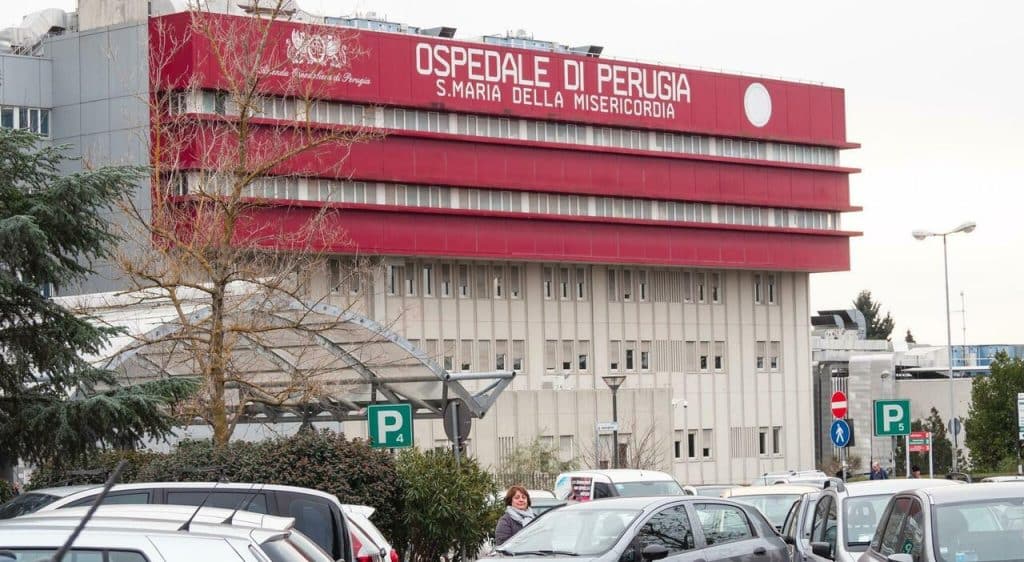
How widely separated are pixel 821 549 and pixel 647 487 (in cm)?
1275

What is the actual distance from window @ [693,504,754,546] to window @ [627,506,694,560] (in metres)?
0.27

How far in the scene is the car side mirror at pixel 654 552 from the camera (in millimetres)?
14977

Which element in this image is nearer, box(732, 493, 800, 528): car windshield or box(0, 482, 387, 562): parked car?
box(0, 482, 387, 562): parked car

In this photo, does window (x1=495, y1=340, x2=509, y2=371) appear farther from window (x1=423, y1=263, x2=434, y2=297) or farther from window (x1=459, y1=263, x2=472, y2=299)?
window (x1=423, y1=263, x2=434, y2=297)

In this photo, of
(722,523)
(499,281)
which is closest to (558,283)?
(499,281)

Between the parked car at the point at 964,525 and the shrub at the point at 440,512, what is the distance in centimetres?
1258

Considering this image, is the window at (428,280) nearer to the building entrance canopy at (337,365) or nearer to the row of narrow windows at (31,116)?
the row of narrow windows at (31,116)

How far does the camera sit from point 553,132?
83.5 metres

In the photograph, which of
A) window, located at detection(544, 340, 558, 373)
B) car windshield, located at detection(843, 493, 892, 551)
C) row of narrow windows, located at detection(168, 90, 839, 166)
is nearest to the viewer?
car windshield, located at detection(843, 493, 892, 551)

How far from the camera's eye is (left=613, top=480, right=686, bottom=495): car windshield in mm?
28422

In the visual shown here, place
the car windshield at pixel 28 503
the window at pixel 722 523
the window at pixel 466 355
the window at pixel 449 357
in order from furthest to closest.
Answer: the window at pixel 466 355 → the window at pixel 449 357 → the car windshield at pixel 28 503 → the window at pixel 722 523

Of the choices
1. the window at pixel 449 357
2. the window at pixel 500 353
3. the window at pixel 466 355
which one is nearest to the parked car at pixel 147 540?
the window at pixel 449 357

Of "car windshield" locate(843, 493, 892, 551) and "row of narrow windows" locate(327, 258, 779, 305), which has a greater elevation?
"row of narrow windows" locate(327, 258, 779, 305)

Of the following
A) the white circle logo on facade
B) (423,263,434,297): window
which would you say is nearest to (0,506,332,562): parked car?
(423,263,434,297): window
